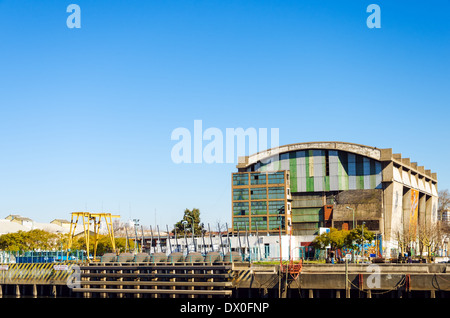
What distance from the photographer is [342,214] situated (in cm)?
12019

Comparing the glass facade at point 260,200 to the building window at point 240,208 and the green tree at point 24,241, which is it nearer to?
the building window at point 240,208

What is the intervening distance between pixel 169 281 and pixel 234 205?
62.1 metres

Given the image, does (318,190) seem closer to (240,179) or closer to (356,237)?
(240,179)

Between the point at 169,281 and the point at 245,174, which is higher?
the point at 245,174

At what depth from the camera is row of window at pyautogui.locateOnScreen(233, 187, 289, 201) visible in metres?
124

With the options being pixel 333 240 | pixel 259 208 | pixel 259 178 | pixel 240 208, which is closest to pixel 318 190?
pixel 259 178

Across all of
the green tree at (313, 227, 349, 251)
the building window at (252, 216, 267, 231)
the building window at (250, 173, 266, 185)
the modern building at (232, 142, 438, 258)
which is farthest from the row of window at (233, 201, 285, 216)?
the green tree at (313, 227, 349, 251)

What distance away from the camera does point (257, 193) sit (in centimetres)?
12550

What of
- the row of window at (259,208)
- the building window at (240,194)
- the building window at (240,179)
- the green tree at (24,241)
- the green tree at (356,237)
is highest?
the building window at (240,179)

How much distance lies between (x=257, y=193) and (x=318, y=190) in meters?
13.4

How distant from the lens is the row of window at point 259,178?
125 metres

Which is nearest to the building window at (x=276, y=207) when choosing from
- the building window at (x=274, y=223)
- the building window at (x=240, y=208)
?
the building window at (x=274, y=223)
